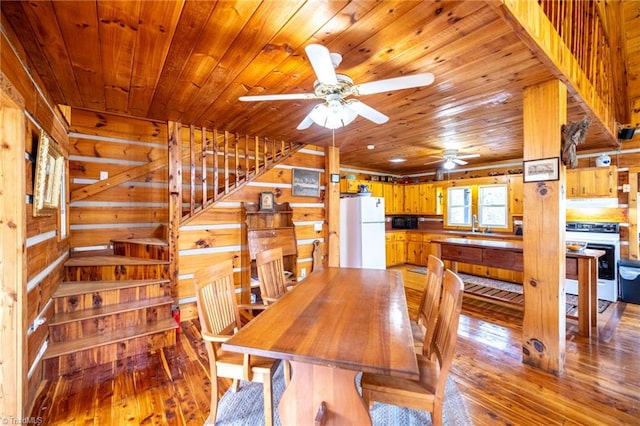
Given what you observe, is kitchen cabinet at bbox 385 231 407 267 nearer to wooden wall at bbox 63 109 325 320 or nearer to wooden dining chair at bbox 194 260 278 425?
wooden wall at bbox 63 109 325 320

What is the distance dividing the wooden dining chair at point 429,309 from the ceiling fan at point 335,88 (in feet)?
3.91

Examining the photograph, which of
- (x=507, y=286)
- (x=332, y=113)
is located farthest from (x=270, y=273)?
(x=507, y=286)

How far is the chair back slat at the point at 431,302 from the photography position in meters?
1.73

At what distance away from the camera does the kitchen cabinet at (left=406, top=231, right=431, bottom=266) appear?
648cm

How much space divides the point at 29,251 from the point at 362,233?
162 inches

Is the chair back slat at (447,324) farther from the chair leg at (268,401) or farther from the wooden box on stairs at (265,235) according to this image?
the wooden box on stairs at (265,235)

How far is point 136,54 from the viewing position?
1.84 metres

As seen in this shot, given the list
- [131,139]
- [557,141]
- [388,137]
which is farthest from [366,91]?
[131,139]

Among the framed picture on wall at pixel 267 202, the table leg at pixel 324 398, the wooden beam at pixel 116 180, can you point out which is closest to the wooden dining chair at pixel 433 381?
the table leg at pixel 324 398

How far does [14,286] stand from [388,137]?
3.87 meters

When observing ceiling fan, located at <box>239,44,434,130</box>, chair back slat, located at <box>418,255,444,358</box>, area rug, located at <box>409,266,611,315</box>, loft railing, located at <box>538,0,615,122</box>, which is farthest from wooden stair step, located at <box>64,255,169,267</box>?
area rug, located at <box>409,266,611,315</box>

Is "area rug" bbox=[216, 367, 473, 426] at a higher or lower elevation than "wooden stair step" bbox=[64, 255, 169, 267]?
lower

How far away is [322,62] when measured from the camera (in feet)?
4.70

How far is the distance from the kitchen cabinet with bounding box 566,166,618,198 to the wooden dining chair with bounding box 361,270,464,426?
179 inches
